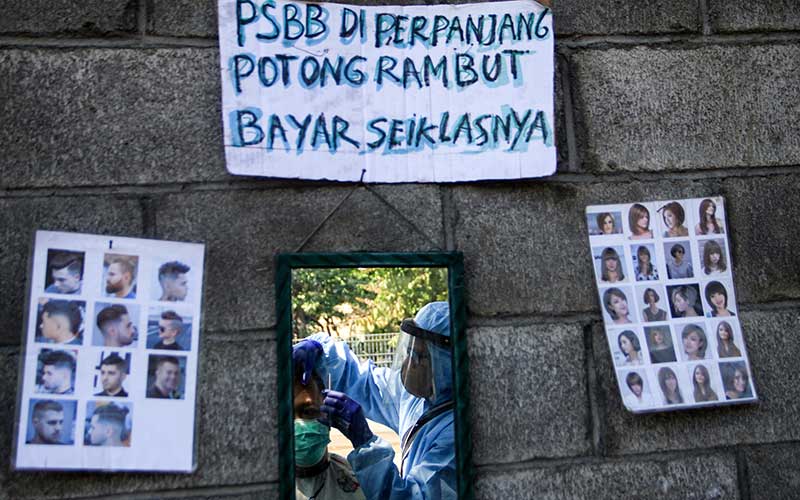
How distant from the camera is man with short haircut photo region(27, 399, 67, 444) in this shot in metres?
2.40

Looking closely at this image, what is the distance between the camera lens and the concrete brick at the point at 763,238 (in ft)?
9.22

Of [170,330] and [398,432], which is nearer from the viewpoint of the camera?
[170,330]

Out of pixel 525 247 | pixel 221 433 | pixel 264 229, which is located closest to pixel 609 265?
pixel 525 247

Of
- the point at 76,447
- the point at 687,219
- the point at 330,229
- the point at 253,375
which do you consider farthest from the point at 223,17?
the point at 687,219

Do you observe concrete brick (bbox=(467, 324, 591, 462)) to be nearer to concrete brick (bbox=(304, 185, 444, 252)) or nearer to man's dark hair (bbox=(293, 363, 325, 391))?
concrete brick (bbox=(304, 185, 444, 252))

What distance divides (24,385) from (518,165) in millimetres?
1519


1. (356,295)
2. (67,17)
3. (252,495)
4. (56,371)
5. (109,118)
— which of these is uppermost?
(67,17)

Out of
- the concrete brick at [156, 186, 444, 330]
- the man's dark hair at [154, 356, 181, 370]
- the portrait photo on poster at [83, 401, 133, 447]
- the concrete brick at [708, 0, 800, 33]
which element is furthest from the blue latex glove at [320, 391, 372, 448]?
the concrete brick at [708, 0, 800, 33]

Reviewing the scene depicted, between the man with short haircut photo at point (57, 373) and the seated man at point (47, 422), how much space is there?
0.13ft

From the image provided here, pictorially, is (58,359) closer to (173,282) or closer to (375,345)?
(173,282)

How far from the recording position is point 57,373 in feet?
7.96

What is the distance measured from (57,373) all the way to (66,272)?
0.27 metres

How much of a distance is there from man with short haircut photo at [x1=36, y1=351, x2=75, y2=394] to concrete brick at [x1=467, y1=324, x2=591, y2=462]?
3.63 feet

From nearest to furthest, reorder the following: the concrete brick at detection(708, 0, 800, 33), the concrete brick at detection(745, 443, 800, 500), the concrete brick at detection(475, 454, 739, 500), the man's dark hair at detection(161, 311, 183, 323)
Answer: the man's dark hair at detection(161, 311, 183, 323) < the concrete brick at detection(475, 454, 739, 500) < the concrete brick at detection(745, 443, 800, 500) < the concrete brick at detection(708, 0, 800, 33)
